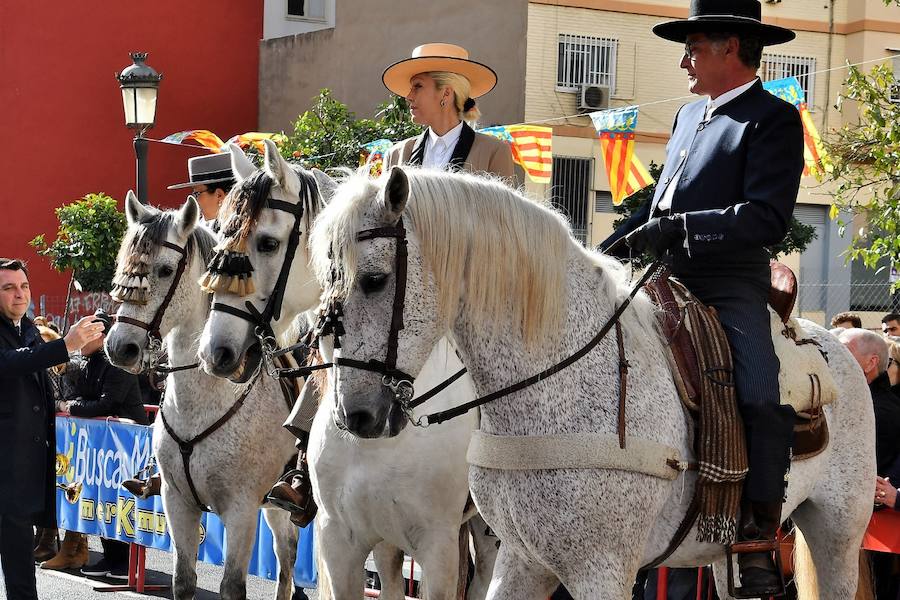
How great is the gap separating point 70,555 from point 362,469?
649 cm

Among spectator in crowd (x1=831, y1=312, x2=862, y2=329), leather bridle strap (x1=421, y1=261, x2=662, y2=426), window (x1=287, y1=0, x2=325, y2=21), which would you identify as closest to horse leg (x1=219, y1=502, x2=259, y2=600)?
leather bridle strap (x1=421, y1=261, x2=662, y2=426)

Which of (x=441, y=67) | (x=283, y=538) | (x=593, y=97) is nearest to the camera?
(x=441, y=67)

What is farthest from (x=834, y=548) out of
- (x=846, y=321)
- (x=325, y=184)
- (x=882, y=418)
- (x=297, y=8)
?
(x=297, y=8)

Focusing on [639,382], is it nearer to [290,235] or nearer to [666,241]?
[666,241]

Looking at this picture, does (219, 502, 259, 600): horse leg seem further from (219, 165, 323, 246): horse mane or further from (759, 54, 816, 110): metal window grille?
(759, 54, 816, 110): metal window grille

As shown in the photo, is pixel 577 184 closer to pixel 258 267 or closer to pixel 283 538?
pixel 283 538

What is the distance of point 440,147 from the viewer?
6191 mm

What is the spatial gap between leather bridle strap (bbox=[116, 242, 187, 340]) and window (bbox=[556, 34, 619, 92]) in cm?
2010

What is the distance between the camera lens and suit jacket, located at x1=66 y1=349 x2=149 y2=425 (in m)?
10.5

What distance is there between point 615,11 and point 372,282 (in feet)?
77.9

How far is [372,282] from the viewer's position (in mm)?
3848

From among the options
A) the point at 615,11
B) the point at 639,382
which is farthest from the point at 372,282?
the point at 615,11

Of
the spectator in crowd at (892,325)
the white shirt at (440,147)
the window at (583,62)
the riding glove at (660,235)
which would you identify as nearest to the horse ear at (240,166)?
the white shirt at (440,147)

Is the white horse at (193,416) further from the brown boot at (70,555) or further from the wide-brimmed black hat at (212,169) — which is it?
the brown boot at (70,555)
